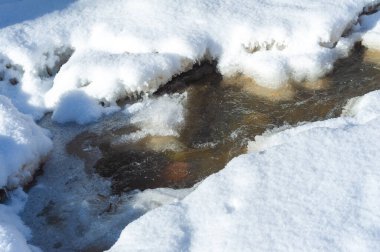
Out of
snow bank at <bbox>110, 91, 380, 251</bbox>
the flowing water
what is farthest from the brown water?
snow bank at <bbox>110, 91, 380, 251</bbox>

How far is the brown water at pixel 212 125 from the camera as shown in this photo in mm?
6984

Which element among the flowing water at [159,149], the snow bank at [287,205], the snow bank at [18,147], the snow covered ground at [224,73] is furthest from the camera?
the snow bank at [18,147]

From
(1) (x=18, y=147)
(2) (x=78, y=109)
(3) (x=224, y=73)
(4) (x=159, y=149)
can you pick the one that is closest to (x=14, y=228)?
(1) (x=18, y=147)

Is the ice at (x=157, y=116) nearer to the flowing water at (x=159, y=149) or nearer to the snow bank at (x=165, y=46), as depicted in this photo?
the flowing water at (x=159, y=149)

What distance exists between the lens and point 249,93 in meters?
8.02

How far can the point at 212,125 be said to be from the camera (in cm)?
759

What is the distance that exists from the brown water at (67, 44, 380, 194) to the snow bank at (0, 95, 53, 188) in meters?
0.47

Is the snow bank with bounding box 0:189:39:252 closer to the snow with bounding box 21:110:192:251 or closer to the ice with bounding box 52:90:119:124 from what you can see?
the snow with bounding box 21:110:192:251

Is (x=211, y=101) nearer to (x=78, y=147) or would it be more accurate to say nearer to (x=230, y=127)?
(x=230, y=127)

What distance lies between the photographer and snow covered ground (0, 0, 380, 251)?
520cm

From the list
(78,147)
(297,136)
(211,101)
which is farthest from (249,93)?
(78,147)

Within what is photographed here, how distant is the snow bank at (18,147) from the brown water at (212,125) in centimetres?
47

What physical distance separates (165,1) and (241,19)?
1.46 meters

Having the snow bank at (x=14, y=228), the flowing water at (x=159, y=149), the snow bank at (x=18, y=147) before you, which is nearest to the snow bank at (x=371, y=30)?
the flowing water at (x=159, y=149)
